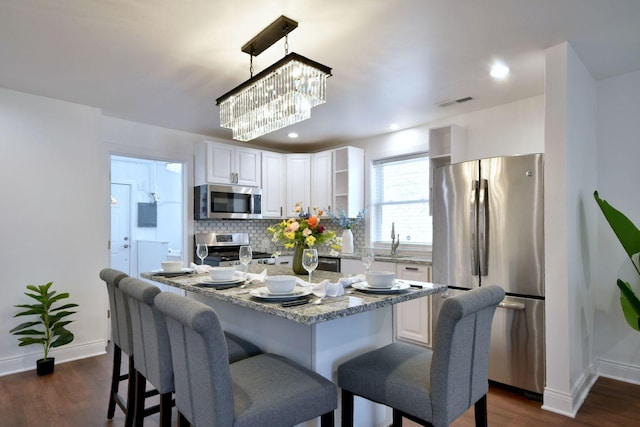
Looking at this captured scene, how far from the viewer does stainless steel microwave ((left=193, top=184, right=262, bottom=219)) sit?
4.43 meters

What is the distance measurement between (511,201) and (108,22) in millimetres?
2962

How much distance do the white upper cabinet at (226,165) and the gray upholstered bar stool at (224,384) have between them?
126 inches

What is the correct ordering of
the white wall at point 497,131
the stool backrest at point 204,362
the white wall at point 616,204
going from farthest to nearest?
the white wall at point 497,131 < the white wall at point 616,204 < the stool backrest at point 204,362

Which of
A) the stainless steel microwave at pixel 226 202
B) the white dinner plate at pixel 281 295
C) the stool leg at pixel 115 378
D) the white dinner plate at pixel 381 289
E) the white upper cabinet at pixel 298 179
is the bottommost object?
the stool leg at pixel 115 378

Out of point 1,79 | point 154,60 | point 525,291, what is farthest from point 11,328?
point 525,291

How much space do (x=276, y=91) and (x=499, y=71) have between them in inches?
70.2

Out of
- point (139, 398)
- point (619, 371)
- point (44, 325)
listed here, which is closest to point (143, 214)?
point (44, 325)

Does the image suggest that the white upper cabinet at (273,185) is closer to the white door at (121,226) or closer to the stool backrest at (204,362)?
the white door at (121,226)

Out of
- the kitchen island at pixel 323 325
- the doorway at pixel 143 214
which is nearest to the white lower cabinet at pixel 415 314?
the kitchen island at pixel 323 325

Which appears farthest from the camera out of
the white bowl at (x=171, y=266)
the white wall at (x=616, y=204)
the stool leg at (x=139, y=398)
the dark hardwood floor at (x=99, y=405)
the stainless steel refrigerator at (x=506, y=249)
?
the white wall at (x=616, y=204)

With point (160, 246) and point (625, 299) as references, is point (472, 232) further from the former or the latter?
point (160, 246)

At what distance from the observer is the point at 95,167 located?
148 inches

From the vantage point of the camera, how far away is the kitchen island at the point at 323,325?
1.51 metres

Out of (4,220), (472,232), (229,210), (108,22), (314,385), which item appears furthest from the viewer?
(229,210)
